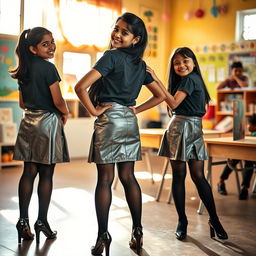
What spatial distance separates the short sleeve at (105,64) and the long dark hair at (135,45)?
0.38ft

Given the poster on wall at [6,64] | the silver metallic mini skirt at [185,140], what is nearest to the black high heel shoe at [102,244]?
the silver metallic mini skirt at [185,140]

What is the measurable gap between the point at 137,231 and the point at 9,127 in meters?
4.06

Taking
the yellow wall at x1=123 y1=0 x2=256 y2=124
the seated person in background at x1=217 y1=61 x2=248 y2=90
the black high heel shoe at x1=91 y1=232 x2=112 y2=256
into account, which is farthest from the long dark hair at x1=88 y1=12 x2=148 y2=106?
the yellow wall at x1=123 y1=0 x2=256 y2=124

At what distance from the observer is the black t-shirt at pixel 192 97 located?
2.81m

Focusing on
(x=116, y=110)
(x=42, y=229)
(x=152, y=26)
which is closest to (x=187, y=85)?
(x=116, y=110)

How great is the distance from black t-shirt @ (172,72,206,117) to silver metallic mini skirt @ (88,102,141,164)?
567 millimetres

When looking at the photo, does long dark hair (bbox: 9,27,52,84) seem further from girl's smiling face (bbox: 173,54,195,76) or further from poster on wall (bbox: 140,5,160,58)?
poster on wall (bbox: 140,5,160,58)

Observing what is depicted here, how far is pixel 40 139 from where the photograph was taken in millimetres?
2592

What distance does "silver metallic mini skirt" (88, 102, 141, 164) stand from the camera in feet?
7.70

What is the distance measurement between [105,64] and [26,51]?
2.03 feet

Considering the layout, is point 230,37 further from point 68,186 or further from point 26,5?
point 68,186

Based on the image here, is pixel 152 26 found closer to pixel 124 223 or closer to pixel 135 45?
pixel 124 223

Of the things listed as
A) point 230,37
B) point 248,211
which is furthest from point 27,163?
point 230,37

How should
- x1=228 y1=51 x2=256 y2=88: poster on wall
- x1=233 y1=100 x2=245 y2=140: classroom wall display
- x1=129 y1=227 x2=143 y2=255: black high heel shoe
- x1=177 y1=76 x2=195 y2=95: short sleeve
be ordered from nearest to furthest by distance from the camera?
1. x1=129 y1=227 x2=143 y2=255: black high heel shoe
2. x1=177 y1=76 x2=195 y2=95: short sleeve
3. x1=233 y1=100 x2=245 y2=140: classroom wall display
4. x1=228 y1=51 x2=256 y2=88: poster on wall
